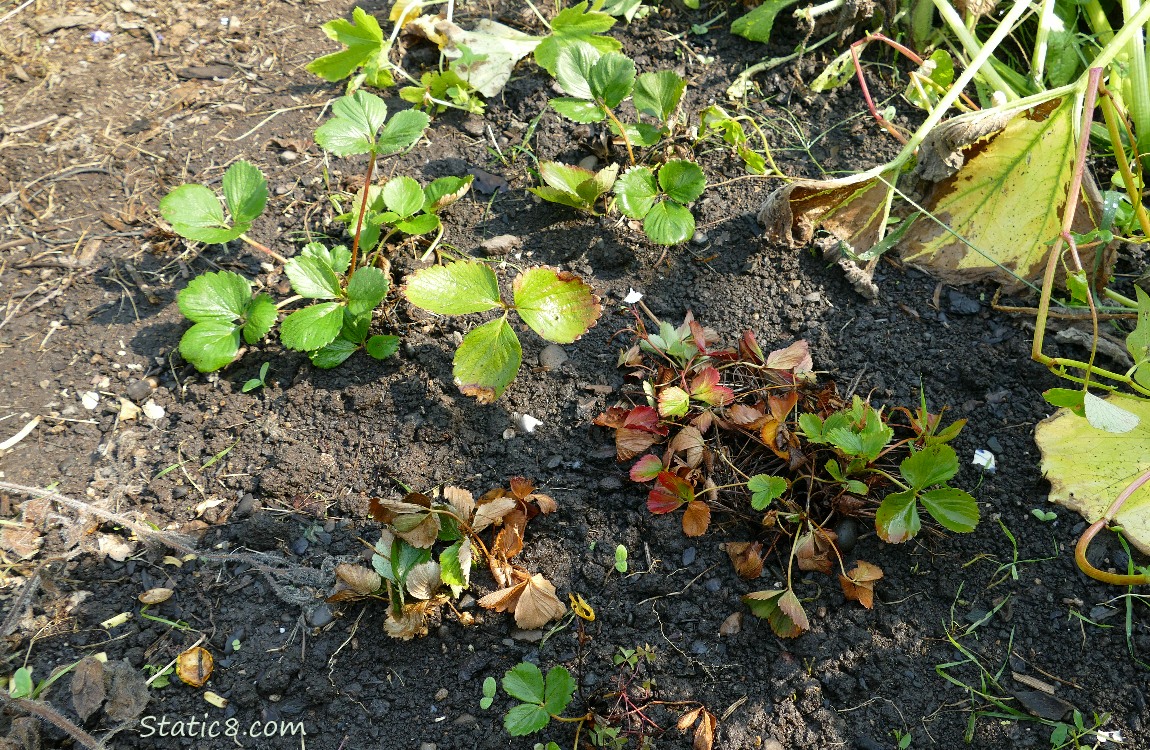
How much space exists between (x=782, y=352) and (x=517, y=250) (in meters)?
0.72

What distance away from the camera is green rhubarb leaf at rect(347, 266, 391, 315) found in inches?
68.4

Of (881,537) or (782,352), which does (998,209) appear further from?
(881,537)

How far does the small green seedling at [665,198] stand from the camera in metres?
Answer: 1.84

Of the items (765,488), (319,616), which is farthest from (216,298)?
(765,488)

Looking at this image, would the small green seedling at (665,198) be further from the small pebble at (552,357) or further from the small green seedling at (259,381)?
the small green seedling at (259,381)

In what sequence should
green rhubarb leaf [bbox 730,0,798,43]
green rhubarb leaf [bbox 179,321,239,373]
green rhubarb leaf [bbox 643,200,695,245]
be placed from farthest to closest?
green rhubarb leaf [bbox 730,0,798,43]
green rhubarb leaf [bbox 643,200,695,245]
green rhubarb leaf [bbox 179,321,239,373]

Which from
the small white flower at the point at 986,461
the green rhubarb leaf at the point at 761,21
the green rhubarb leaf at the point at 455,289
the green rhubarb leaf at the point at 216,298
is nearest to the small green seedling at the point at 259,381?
the green rhubarb leaf at the point at 216,298

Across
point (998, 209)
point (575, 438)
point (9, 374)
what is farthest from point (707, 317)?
point (9, 374)

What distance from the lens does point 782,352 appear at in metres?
1.68

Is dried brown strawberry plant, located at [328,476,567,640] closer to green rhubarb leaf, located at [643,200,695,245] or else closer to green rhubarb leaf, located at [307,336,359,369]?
green rhubarb leaf, located at [307,336,359,369]

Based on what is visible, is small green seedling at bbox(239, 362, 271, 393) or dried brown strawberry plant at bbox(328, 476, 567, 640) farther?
small green seedling at bbox(239, 362, 271, 393)

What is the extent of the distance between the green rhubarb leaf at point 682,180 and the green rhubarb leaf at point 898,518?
833 mm

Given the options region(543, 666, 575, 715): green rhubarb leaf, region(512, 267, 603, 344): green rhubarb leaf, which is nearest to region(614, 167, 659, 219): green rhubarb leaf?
region(512, 267, 603, 344): green rhubarb leaf

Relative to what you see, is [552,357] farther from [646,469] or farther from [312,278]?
[312,278]
